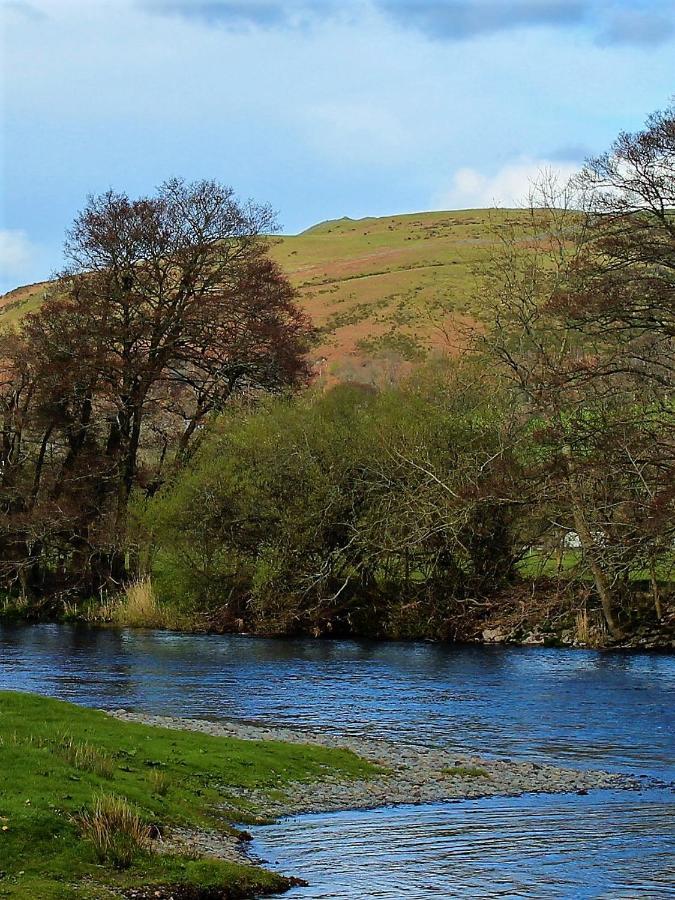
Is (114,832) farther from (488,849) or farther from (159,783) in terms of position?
(488,849)

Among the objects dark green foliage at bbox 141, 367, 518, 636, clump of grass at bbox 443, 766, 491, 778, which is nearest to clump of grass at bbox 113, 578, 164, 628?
dark green foliage at bbox 141, 367, 518, 636

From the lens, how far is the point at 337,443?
43.8 m

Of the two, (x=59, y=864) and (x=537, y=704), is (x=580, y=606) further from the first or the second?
(x=59, y=864)

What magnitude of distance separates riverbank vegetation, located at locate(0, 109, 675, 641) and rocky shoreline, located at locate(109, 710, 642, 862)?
14.7m

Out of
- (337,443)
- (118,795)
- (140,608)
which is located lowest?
(118,795)

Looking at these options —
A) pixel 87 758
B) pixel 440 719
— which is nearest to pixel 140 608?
pixel 440 719

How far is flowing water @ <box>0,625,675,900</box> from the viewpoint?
1412 centimetres

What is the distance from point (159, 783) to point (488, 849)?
4610mm

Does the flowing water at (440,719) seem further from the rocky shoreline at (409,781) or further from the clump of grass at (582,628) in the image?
the clump of grass at (582,628)

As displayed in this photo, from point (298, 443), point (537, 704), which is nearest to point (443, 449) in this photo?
point (298, 443)

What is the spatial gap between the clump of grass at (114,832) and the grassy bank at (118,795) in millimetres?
13

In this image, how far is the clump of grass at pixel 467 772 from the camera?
20062 millimetres

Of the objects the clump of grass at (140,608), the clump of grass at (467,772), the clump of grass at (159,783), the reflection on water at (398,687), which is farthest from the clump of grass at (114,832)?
the clump of grass at (140,608)

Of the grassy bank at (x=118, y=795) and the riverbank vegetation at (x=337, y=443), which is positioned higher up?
the riverbank vegetation at (x=337, y=443)
